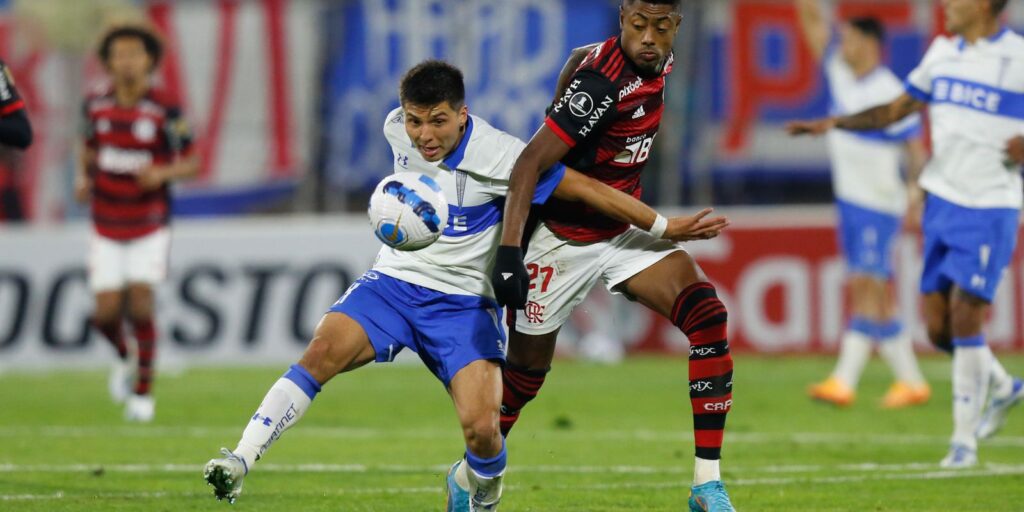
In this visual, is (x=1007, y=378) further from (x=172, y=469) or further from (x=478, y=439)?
(x=172, y=469)

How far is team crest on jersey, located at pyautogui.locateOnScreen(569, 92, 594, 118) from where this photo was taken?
21.6ft

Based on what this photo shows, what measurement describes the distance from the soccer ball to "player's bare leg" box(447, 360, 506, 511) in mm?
568

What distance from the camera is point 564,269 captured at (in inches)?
279

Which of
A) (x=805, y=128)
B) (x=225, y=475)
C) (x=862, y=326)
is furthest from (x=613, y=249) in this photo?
(x=862, y=326)

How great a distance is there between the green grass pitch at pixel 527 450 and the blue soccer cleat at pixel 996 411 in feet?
0.44

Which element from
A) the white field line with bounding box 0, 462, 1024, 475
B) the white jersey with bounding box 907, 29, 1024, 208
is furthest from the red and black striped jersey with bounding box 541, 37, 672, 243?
the white jersey with bounding box 907, 29, 1024, 208

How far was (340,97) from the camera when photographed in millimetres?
16703

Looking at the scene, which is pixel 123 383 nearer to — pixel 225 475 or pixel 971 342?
pixel 971 342

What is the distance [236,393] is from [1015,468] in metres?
7.01

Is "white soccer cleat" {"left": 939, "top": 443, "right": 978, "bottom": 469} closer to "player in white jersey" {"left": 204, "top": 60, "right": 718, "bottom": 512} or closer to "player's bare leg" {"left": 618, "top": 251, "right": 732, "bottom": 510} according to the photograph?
"player's bare leg" {"left": 618, "top": 251, "right": 732, "bottom": 510}

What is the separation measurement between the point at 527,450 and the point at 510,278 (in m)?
3.38

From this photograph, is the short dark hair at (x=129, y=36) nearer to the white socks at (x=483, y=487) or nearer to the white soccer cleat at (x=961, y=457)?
the white socks at (x=483, y=487)

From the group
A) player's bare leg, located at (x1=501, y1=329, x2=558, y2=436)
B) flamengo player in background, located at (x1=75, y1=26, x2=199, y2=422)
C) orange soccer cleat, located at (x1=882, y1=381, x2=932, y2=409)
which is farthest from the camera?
orange soccer cleat, located at (x1=882, y1=381, x2=932, y2=409)

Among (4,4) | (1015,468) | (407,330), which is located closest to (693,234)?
(407,330)
